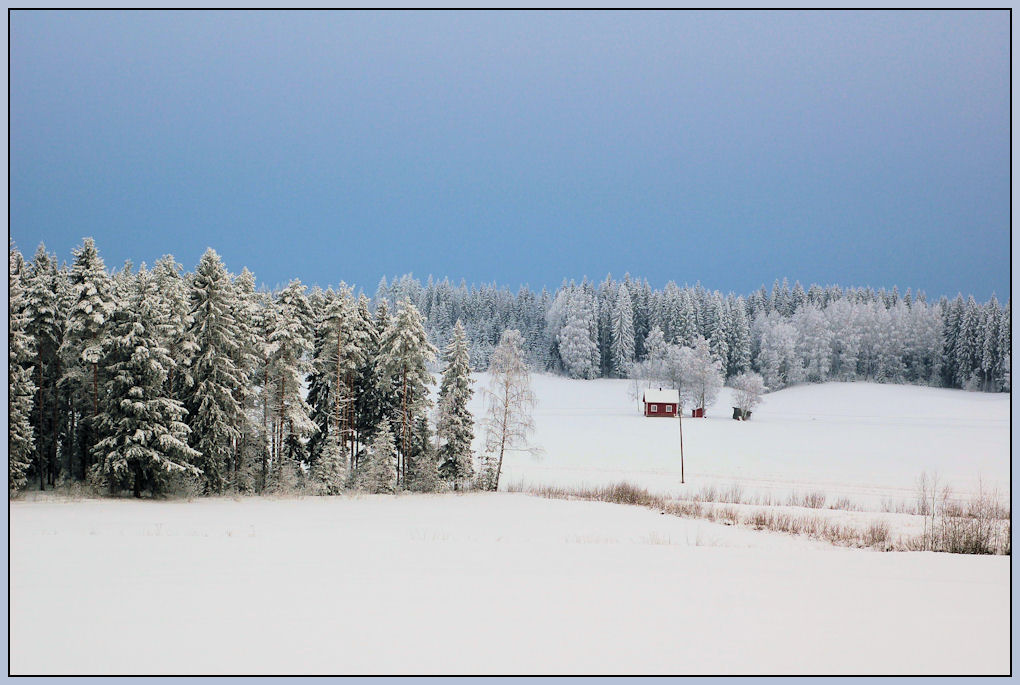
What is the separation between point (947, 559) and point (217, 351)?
28.8m

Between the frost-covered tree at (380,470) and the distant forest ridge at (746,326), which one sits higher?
the distant forest ridge at (746,326)

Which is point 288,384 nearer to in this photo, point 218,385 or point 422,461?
point 218,385

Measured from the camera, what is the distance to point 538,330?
134m

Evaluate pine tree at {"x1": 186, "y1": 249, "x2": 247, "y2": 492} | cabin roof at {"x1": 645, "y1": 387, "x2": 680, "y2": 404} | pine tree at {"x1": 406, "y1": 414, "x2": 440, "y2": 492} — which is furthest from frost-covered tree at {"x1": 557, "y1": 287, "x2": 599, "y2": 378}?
pine tree at {"x1": 186, "y1": 249, "x2": 247, "y2": 492}

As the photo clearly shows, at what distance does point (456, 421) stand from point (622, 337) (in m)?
89.8

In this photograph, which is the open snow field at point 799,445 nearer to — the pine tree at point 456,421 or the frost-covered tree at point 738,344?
the pine tree at point 456,421

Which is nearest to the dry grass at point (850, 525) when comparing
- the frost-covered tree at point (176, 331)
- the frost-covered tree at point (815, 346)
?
the frost-covered tree at point (176, 331)

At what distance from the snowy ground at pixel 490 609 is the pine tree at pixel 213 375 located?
17.6 meters

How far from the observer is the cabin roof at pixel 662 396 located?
8175 cm

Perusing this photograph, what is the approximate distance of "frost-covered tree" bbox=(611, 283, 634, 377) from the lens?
385 ft

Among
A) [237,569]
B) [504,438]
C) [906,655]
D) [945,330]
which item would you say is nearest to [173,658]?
[237,569]

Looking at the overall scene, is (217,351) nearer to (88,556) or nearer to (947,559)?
(88,556)

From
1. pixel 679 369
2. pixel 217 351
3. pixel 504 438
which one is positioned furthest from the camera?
pixel 679 369

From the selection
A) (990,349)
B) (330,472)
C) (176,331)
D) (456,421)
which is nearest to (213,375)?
(176,331)
